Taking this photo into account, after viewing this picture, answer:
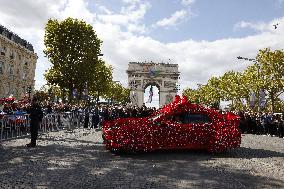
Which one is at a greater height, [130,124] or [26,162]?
[130,124]

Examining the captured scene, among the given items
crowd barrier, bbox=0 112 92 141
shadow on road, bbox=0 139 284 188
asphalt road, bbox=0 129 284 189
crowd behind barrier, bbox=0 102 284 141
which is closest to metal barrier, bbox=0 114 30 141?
crowd barrier, bbox=0 112 92 141

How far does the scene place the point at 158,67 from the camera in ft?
333

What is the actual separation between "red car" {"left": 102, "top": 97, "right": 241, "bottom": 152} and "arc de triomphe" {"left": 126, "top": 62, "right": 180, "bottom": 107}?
88.5 metres

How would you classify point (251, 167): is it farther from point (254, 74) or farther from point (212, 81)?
point (212, 81)

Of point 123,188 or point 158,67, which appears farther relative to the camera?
point 158,67

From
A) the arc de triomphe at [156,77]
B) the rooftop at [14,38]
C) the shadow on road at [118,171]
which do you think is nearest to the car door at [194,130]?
the shadow on road at [118,171]

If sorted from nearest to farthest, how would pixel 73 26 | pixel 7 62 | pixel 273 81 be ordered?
pixel 73 26 < pixel 273 81 < pixel 7 62

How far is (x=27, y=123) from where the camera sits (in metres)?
19.0

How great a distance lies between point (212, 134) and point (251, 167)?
7.89 feet

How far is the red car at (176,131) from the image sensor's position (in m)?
11.0

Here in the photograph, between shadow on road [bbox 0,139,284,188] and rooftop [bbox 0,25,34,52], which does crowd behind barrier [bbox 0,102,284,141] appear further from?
rooftop [bbox 0,25,34,52]

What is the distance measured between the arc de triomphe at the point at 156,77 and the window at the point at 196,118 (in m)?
88.5

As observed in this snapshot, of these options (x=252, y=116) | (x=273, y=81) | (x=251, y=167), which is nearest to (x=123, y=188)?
(x=251, y=167)

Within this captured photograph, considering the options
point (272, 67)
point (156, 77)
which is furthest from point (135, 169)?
point (156, 77)
